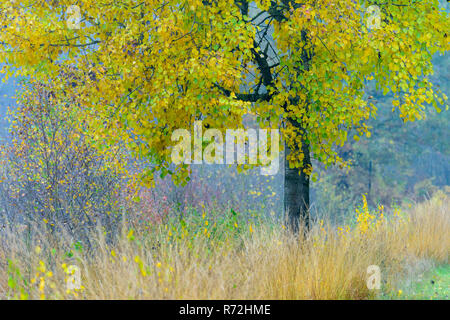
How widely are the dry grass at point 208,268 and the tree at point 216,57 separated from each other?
1.60 m

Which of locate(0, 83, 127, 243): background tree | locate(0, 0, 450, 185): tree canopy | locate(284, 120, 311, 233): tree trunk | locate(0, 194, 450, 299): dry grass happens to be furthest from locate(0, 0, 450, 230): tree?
locate(0, 194, 450, 299): dry grass

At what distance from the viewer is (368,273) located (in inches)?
281

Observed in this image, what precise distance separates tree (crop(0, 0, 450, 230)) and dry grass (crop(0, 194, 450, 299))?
1.60 m

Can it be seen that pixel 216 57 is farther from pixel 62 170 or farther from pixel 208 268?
pixel 62 170

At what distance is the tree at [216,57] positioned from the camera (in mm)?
6922

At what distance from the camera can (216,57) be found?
662 cm

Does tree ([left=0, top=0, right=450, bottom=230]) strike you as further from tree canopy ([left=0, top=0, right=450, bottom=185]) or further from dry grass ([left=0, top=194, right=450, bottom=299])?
dry grass ([left=0, top=194, right=450, bottom=299])

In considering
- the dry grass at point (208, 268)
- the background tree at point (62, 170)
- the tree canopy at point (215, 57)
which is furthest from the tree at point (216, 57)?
the dry grass at point (208, 268)

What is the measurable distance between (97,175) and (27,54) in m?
3.08

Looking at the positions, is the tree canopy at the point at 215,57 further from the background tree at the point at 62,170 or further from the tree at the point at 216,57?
the background tree at the point at 62,170

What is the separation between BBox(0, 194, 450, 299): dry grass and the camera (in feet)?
17.4

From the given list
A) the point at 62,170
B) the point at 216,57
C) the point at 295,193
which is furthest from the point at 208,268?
the point at 62,170
